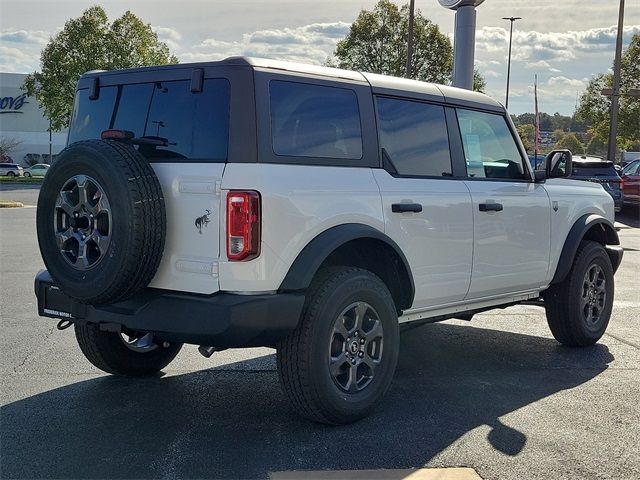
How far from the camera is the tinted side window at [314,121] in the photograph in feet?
13.6

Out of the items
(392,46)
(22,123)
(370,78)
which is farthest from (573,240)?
(22,123)

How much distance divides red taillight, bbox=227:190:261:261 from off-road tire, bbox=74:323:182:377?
58.3 inches

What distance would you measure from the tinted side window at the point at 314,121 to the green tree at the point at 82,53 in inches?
1594

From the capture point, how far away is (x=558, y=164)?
6.07 meters

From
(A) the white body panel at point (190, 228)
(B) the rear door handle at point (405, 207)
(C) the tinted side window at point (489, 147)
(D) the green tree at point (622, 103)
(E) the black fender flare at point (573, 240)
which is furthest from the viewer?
(D) the green tree at point (622, 103)

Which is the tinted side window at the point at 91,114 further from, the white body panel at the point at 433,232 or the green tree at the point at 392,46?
the green tree at the point at 392,46

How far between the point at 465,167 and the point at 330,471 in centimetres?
255

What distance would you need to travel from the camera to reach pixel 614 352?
6.31m

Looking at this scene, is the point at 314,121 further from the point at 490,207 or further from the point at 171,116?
the point at 490,207

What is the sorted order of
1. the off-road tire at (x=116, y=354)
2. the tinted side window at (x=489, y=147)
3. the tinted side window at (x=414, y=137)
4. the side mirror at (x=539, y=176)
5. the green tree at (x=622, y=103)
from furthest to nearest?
the green tree at (x=622, y=103), the side mirror at (x=539, y=176), the tinted side window at (x=489, y=147), the off-road tire at (x=116, y=354), the tinted side window at (x=414, y=137)

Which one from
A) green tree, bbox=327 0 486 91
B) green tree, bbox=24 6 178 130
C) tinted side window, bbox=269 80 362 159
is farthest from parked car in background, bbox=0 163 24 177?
tinted side window, bbox=269 80 362 159

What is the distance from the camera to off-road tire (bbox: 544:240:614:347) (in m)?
6.32

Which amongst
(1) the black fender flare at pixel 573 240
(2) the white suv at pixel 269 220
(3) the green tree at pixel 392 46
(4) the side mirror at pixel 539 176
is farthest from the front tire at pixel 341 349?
(3) the green tree at pixel 392 46

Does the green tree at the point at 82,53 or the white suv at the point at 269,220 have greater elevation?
the green tree at the point at 82,53
